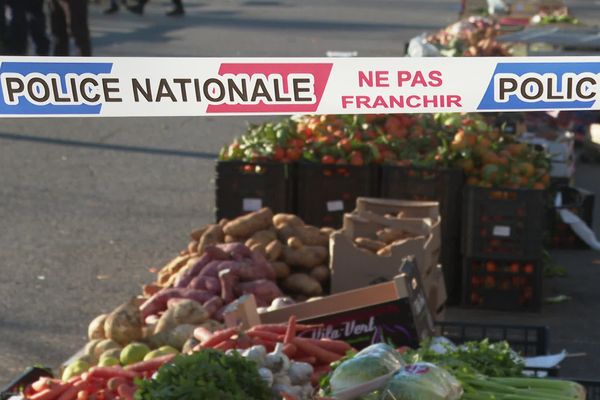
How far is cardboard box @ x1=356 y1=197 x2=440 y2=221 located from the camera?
8.33 m

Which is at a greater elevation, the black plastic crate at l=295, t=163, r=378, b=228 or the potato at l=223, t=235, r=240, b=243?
the black plastic crate at l=295, t=163, r=378, b=228

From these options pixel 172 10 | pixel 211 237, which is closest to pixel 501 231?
pixel 211 237

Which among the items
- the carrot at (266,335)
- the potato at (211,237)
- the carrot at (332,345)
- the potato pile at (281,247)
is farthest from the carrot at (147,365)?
the potato at (211,237)

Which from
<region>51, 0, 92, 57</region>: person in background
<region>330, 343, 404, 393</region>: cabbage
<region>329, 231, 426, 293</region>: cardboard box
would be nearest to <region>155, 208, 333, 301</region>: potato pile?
<region>329, 231, 426, 293</region>: cardboard box

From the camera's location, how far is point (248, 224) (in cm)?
833

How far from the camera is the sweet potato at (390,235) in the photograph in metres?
7.98

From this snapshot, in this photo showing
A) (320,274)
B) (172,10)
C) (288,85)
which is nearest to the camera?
(288,85)

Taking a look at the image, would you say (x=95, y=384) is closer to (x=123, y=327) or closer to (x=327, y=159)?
(x=123, y=327)

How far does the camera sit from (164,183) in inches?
504

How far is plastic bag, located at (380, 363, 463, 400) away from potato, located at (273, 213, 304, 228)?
3.49m

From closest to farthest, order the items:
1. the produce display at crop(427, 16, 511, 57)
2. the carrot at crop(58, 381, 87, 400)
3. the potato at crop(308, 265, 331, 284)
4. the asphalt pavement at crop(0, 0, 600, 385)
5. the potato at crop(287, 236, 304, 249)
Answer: the carrot at crop(58, 381, 87, 400), the potato at crop(308, 265, 331, 284), the potato at crop(287, 236, 304, 249), the asphalt pavement at crop(0, 0, 600, 385), the produce display at crop(427, 16, 511, 57)

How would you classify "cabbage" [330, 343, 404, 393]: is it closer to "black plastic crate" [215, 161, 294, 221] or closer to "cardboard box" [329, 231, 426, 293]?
"cardboard box" [329, 231, 426, 293]

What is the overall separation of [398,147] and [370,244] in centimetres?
149

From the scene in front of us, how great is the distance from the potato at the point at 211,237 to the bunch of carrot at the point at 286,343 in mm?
2182
